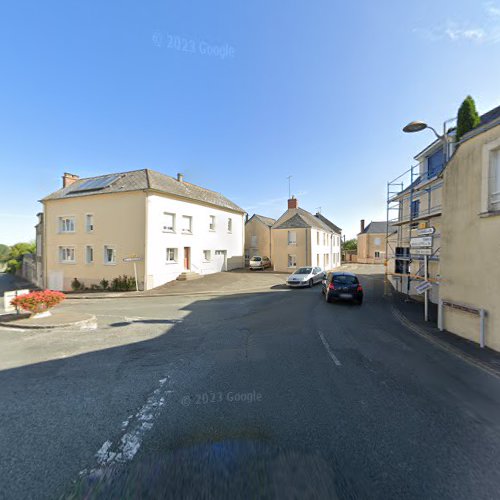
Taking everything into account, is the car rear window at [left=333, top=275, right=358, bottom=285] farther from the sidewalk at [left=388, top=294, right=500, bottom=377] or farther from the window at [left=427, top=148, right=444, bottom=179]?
the window at [left=427, top=148, right=444, bottom=179]

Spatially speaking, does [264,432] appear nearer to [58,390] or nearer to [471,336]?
[58,390]

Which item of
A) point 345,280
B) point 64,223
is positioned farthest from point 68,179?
point 345,280

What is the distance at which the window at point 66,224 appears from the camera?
69.4ft

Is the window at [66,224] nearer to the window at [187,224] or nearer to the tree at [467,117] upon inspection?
the window at [187,224]

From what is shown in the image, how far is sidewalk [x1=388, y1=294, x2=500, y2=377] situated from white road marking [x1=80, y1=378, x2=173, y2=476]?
6265mm

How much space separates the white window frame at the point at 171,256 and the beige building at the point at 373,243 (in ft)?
120

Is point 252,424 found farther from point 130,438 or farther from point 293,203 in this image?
point 293,203

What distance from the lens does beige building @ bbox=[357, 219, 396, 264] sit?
147 feet

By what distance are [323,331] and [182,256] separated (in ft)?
51.3

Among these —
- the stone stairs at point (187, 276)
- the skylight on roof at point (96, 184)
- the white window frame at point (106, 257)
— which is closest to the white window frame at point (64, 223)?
the skylight on roof at point (96, 184)

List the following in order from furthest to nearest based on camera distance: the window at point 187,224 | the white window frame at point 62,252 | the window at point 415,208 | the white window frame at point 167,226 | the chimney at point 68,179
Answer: the chimney at point 68,179
the window at point 187,224
the white window frame at point 62,252
the white window frame at point 167,226
the window at point 415,208

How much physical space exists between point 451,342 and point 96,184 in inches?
974

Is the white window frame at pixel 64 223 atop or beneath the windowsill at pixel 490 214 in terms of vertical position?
atop

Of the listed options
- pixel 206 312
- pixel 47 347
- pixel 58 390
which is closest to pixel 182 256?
pixel 206 312
